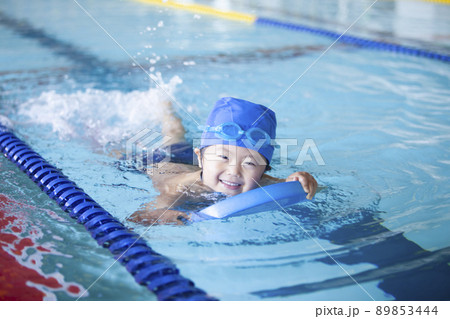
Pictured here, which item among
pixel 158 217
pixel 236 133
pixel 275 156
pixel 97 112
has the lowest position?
pixel 158 217

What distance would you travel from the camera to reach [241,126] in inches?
98.2

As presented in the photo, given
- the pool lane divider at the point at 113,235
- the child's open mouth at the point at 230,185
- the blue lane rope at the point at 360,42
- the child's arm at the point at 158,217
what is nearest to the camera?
the pool lane divider at the point at 113,235

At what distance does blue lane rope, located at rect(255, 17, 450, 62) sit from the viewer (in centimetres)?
586

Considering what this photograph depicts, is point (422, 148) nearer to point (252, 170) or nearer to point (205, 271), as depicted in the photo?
point (252, 170)

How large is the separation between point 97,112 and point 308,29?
4.72 meters

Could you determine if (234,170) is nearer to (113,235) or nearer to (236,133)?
(236,133)

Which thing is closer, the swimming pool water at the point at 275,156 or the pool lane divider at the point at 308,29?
the swimming pool water at the point at 275,156

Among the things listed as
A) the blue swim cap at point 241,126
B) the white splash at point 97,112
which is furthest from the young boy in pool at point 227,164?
the white splash at point 97,112

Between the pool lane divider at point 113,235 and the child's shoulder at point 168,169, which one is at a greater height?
the child's shoulder at point 168,169

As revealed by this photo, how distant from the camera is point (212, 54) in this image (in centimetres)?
602

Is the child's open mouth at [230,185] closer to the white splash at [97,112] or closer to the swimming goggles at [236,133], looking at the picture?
the swimming goggles at [236,133]

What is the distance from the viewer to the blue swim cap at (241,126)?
2.44m

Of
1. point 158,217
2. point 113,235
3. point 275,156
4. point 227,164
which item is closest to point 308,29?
point 275,156
